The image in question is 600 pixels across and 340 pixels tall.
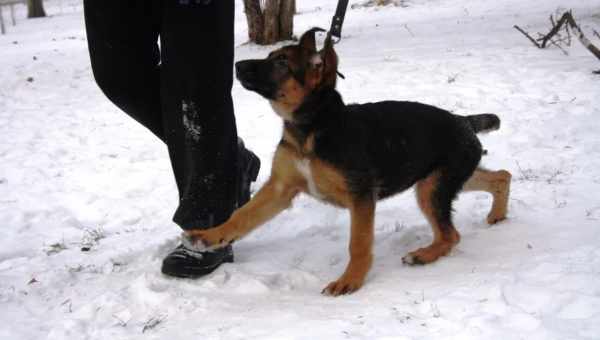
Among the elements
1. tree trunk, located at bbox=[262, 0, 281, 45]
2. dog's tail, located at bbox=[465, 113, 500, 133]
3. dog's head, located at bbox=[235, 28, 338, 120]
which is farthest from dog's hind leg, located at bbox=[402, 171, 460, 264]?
tree trunk, located at bbox=[262, 0, 281, 45]

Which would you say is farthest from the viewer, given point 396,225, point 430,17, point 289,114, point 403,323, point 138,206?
point 430,17

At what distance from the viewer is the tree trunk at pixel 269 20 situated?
10484 millimetres

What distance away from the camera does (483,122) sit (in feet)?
10.9

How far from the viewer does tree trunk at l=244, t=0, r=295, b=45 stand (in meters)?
10.5

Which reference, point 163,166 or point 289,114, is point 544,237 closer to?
point 289,114

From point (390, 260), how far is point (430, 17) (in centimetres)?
1248

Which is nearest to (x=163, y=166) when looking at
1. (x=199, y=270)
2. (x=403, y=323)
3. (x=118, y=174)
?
(x=118, y=174)

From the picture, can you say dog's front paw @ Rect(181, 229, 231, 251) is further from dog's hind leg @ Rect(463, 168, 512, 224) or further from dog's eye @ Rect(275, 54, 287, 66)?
dog's hind leg @ Rect(463, 168, 512, 224)

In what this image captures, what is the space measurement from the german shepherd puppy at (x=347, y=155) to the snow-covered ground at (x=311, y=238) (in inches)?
8.5

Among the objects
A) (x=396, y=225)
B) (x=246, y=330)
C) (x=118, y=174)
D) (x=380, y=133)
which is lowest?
(x=118, y=174)

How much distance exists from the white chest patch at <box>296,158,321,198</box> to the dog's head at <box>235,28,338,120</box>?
0.81ft

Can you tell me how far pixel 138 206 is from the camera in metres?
4.19

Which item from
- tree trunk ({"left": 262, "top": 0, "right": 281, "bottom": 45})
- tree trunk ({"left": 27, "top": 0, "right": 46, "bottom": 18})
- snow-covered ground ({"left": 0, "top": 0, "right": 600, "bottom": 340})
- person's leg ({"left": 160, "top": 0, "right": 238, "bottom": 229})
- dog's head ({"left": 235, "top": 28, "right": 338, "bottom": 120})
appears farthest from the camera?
tree trunk ({"left": 27, "top": 0, "right": 46, "bottom": 18})

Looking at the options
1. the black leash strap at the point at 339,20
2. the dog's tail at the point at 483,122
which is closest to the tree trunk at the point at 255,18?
the dog's tail at the point at 483,122
